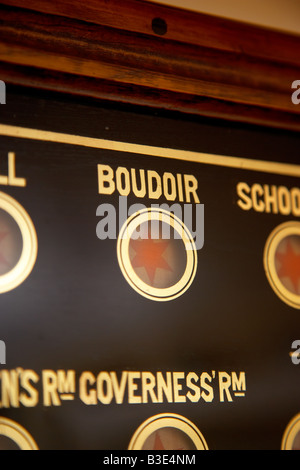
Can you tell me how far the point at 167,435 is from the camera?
1.46 metres

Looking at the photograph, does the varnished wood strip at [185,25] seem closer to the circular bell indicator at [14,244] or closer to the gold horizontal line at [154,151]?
the gold horizontal line at [154,151]

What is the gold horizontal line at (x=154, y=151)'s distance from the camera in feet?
4.91

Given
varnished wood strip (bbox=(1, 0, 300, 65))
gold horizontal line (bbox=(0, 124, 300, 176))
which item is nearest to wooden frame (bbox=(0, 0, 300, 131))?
varnished wood strip (bbox=(1, 0, 300, 65))

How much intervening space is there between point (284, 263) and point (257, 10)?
0.75m

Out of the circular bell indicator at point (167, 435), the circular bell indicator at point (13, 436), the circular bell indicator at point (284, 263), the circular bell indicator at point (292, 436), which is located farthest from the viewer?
the circular bell indicator at point (284, 263)

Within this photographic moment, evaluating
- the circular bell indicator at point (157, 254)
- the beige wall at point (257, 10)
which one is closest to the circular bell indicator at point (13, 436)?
the circular bell indicator at point (157, 254)

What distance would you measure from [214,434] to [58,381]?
44cm

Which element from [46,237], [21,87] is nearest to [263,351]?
[46,237]

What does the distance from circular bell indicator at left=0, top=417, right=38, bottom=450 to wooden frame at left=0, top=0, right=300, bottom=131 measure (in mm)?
865

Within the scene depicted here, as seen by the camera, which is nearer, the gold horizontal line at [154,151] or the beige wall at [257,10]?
the gold horizontal line at [154,151]

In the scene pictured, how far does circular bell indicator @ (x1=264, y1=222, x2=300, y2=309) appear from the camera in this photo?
168 centimetres

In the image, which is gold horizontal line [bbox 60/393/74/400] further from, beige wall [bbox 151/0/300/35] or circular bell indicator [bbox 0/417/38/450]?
beige wall [bbox 151/0/300/35]

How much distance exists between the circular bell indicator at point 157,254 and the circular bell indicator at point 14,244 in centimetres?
24
